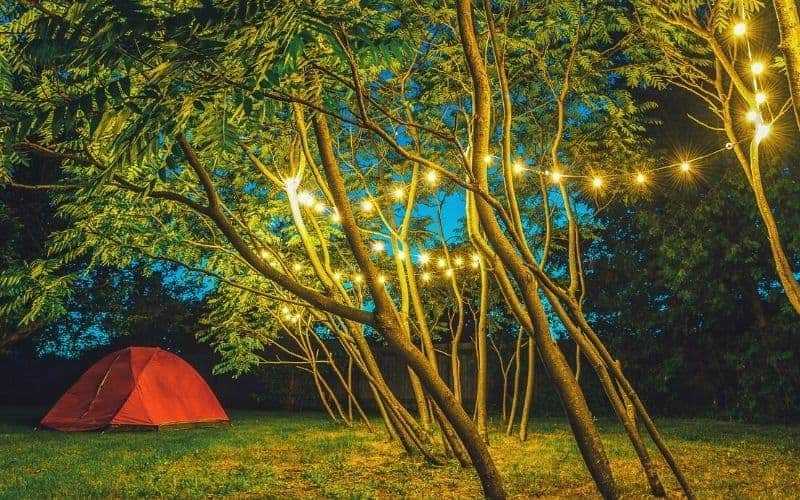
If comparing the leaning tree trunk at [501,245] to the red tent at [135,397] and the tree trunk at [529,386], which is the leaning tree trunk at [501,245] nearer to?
the tree trunk at [529,386]

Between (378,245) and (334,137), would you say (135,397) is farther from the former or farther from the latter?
(334,137)

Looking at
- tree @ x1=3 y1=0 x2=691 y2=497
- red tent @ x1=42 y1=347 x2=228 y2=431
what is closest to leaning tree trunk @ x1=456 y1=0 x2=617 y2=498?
tree @ x1=3 y1=0 x2=691 y2=497

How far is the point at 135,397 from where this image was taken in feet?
42.9

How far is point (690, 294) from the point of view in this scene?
12742mm

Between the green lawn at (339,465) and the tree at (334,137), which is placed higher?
the tree at (334,137)

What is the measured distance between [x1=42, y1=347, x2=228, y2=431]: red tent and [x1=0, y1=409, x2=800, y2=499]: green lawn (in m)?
0.86

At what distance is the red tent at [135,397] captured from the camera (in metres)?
12.9

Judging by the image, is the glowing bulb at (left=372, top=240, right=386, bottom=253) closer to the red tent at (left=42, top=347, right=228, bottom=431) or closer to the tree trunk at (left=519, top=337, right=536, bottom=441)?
the tree trunk at (left=519, top=337, right=536, bottom=441)

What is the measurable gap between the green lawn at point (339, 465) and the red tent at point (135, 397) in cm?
86

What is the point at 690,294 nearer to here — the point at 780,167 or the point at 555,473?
the point at 780,167

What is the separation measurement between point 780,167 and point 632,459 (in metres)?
7.21

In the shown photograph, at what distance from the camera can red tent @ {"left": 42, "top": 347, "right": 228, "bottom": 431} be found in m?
12.9

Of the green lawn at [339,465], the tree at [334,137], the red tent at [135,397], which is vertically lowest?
the green lawn at [339,465]

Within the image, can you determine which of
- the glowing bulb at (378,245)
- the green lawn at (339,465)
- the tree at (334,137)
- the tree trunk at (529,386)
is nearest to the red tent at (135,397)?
the green lawn at (339,465)
